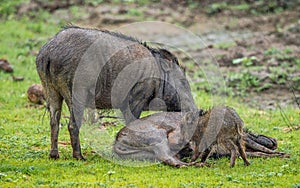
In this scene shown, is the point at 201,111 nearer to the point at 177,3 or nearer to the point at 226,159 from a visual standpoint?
the point at 226,159

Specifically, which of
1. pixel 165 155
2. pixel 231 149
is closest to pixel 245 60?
pixel 165 155

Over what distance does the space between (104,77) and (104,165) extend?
1419mm

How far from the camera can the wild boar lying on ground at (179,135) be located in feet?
27.9

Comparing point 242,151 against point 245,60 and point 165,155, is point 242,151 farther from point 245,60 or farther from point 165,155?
point 245,60

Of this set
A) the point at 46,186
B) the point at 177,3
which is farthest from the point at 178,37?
the point at 46,186

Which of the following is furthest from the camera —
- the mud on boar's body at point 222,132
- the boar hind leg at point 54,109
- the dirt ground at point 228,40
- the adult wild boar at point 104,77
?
the dirt ground at point 228,40

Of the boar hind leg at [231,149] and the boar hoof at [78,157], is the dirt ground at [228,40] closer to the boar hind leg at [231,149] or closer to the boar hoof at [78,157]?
the boar hind leg at [231,149]

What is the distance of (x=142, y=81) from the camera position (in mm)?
9719

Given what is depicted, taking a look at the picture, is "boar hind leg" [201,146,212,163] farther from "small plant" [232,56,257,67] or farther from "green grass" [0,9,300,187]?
"small plant" [232,56,257,67]

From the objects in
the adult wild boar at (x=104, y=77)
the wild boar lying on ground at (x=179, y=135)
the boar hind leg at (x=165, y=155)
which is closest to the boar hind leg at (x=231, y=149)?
the wild boar lying on ground at (x=179, y=135)

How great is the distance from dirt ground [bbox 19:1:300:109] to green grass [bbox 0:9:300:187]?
1.73 meters

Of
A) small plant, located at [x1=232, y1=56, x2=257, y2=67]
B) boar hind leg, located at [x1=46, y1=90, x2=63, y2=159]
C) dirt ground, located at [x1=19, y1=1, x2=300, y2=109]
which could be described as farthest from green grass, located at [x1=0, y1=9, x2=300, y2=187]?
small plant, located at [x1=232, y1=56, x2=257, y2=67]

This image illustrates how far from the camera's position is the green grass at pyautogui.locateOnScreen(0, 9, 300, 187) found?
25.2 feet

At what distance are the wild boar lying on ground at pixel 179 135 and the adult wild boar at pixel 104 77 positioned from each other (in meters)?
0.49
